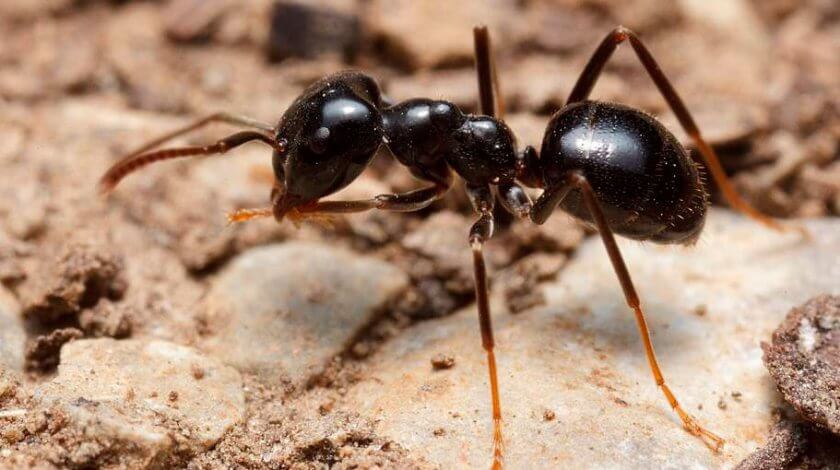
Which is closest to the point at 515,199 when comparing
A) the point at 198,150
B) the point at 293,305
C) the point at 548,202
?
the point at 548,202

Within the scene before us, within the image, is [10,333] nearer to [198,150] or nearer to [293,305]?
[198,150]

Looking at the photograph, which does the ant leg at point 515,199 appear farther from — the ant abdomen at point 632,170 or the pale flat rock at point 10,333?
the pale flat rock at point 10,333

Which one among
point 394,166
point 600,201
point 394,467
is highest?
point 600,201

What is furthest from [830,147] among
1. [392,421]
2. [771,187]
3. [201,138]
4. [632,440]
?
[201,138]

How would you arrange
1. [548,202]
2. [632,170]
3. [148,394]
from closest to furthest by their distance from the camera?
[148,394], [632,170], [548,202]

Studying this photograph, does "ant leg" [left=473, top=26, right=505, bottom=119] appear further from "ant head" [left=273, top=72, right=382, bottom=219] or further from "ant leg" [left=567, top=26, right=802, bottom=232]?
"ant head" [left=273, top=72, right=382, bottom=219]

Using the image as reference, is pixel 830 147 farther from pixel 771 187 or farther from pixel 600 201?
pixel 600 201
